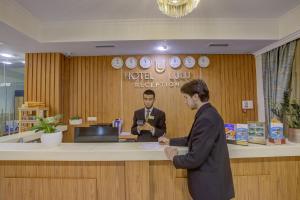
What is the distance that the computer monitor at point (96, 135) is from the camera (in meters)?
2.06

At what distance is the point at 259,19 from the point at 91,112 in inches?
143

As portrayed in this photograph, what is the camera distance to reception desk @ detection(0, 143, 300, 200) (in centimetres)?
161

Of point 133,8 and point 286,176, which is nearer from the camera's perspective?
point 286,176

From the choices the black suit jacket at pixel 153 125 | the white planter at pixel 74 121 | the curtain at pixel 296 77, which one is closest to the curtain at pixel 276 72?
the curtain at pixel 296 77

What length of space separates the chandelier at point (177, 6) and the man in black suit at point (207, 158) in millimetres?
1045

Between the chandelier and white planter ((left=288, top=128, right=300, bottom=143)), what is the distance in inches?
59.2

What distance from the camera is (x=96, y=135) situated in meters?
2.08

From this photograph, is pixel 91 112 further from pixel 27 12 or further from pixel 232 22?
pixel 232 22

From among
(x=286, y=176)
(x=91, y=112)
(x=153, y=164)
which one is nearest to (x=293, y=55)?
(x=286, y=176)

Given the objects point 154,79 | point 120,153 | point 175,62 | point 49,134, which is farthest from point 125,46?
point 120,153

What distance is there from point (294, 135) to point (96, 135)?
1874mm

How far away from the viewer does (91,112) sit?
4363 millimetres

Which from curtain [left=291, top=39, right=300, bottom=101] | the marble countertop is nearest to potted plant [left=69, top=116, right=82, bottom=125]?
the marble countertop

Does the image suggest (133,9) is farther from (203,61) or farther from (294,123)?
(294,123)
